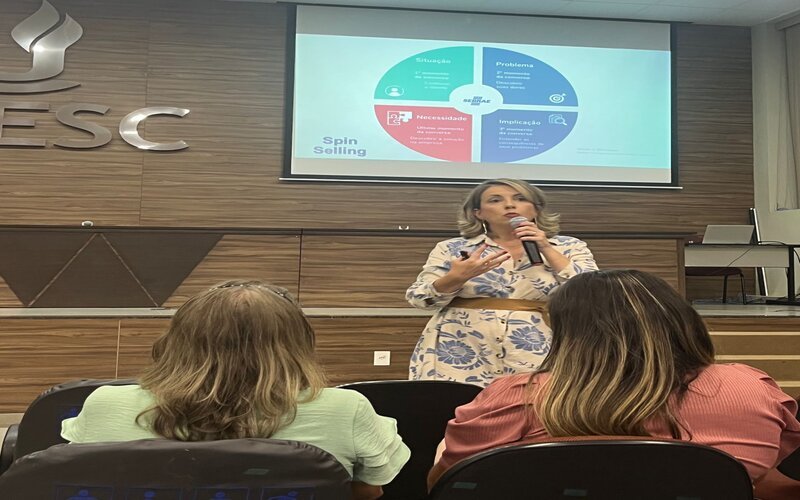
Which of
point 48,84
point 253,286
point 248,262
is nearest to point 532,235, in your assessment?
point 253,286

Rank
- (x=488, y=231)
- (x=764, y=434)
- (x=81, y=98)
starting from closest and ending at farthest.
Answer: (x=764, y=434) → (x=488, y=231) → (x=81, y=98)

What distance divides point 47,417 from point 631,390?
110cm

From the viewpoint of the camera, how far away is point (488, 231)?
2.05 metres

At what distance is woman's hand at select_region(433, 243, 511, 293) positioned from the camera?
1780mm

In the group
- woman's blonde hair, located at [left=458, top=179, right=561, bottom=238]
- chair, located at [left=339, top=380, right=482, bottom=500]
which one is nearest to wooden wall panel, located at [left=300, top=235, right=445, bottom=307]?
woman's blonde hair, located at [left=458, top=179, right=561, bottom=238]

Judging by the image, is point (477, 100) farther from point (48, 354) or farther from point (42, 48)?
point (48, 354)

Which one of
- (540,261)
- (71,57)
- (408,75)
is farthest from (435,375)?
(71,57)

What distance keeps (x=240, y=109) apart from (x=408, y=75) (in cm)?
142

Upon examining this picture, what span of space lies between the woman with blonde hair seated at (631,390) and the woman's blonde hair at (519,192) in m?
1.04

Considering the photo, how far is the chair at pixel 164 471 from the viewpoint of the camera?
0.70 meters

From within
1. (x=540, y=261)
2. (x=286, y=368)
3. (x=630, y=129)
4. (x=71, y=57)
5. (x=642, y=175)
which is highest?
(x=71, y=57)

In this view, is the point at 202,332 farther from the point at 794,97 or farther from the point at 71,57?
the point at 794,97

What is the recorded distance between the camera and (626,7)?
501 cm

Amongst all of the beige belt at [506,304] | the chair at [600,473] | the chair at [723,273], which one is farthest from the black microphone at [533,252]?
the chair at [723,273]
